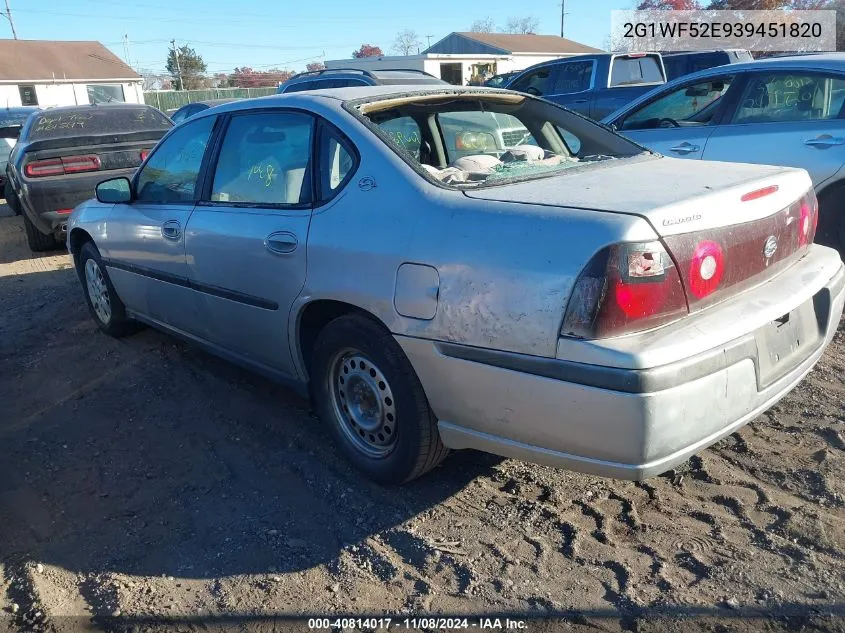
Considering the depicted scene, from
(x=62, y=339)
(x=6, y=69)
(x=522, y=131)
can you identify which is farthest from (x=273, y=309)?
(x=6, y=69)

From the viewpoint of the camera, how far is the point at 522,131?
405cm

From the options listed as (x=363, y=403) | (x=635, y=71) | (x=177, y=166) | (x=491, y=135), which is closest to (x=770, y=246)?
(x=491, y=135)

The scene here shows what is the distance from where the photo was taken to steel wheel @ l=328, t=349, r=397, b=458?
308cm

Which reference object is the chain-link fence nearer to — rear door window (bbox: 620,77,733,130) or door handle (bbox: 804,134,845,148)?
rear door window (bbox: 620,77,733,130)

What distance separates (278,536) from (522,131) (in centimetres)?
251

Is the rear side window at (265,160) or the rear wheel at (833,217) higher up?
the rear side window at (265,160)

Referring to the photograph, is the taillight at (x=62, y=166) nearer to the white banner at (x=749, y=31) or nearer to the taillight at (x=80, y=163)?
the taillight at (x=80, y=163)

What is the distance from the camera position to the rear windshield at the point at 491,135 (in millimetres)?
3396

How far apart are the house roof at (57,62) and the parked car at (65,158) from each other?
128 ft

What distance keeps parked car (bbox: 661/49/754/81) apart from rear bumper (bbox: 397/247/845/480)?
10.5m

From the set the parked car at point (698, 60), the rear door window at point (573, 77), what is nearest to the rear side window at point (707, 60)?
the parked car at point (698, 60)

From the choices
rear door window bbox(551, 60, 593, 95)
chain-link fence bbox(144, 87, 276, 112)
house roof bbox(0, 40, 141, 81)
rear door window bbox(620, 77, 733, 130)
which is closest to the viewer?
rear door window bbox(620, 77, 733, 130)

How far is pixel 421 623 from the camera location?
7.86 ft

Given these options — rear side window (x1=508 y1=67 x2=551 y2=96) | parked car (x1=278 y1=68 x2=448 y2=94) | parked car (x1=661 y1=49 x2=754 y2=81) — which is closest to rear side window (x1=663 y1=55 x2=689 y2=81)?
parked car (x1=661 y1=49 x2=754 y2=81)
